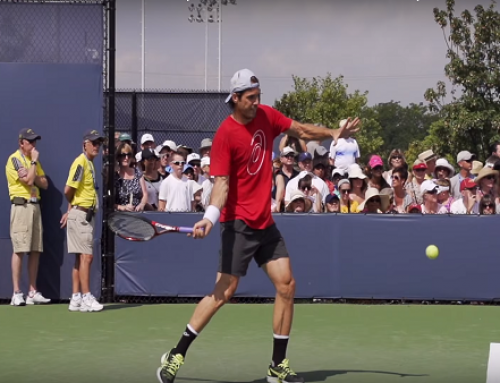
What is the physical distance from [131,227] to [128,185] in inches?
160

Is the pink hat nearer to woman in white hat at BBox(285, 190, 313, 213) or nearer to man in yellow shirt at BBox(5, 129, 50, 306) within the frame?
woman in white hat at BBox(285, 190, 313, 213)

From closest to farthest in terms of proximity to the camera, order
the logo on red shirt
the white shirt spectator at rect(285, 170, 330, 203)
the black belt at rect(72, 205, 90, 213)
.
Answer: the logo on red shirt → the black belt at rect(72, 205, 90, 213) → the white shirt spectator at rect(285, 170, 330, 203)

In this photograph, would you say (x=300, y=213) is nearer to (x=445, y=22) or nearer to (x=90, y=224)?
(x=90, y=224)

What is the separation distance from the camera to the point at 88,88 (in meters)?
10.3

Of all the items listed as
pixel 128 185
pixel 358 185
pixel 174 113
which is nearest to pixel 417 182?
pixel 358 185

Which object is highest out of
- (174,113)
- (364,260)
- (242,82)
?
(242,82)

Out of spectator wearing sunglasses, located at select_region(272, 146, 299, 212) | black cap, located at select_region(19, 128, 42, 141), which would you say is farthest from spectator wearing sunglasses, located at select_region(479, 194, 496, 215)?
black cap, located at select_region(19, 128, 42, 141)

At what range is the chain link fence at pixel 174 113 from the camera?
1567cm

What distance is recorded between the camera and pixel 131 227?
6.71 m

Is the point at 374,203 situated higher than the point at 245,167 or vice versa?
the point at 245,167

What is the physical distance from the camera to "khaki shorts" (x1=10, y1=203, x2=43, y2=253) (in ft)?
32.8

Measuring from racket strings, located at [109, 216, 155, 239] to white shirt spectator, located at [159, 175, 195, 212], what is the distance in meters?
4.08

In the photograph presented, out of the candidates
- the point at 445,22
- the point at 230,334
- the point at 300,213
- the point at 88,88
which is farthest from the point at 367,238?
the point at 445,22

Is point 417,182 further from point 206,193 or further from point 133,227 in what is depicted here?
point 133,227
